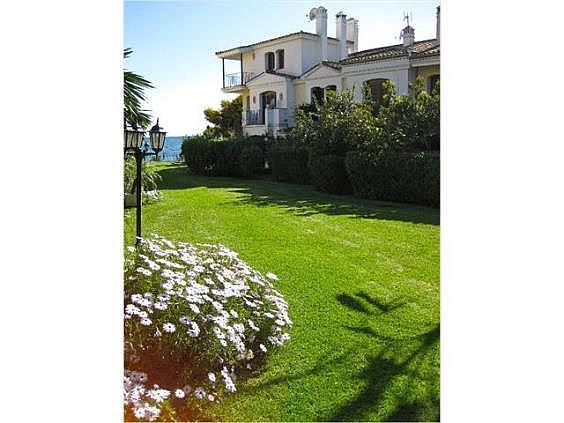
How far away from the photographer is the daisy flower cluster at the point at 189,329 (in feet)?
7.43

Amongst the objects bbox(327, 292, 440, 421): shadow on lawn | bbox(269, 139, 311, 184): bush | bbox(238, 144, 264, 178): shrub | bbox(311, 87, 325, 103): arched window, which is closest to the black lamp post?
bbox(327, 292, 440, 421): shadow on lawn

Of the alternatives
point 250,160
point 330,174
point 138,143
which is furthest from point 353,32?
point 330,174

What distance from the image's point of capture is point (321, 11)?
284 cm

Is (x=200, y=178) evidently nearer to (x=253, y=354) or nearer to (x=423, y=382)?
(x=253, y=354)

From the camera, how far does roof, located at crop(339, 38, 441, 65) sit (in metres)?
3.00

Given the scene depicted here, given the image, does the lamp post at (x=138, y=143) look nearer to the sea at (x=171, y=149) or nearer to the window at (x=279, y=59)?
the sea at (x=171, y=149)

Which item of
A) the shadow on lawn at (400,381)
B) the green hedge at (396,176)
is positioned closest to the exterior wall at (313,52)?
the green hedge at (396,176)

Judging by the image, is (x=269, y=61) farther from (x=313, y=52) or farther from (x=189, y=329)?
(x=189, y=329)

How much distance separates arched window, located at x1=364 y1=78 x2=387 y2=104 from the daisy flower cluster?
1785 mm

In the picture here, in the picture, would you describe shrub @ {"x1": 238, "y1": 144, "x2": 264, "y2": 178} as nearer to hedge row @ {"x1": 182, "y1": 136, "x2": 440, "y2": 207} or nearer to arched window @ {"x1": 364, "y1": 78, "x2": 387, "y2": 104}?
hedge row @ {"x1": 182, "y1": 136, "x2": 440, "y2": 207}

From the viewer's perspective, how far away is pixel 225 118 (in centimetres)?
338

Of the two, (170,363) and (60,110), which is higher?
(60,110)
